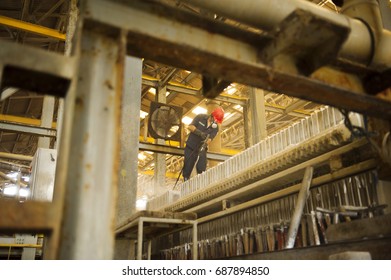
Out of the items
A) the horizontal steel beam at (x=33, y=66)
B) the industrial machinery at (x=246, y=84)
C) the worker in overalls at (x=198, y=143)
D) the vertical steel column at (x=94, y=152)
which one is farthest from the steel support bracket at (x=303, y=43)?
the worker in overalls at (x=198, y=143)

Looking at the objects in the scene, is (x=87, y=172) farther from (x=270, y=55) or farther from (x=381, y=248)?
(x=381, y=248)

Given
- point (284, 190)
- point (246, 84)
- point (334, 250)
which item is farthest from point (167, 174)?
point (246, 84)

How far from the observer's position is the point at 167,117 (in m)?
6.20

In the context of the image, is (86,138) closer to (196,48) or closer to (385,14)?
(196,48)

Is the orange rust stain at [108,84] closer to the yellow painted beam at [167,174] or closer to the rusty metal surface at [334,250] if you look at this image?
the rusty metal surface at [334,250]

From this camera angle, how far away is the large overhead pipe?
6.18 ft

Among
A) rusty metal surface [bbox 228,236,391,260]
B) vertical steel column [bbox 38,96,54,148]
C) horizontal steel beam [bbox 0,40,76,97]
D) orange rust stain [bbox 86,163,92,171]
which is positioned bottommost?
rusty metal surface [bbox 228,236,391,260]

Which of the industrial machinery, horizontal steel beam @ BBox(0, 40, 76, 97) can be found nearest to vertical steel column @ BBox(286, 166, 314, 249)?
the industrial machinery

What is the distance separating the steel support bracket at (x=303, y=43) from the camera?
66.8 inches

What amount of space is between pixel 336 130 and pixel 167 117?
142 inches

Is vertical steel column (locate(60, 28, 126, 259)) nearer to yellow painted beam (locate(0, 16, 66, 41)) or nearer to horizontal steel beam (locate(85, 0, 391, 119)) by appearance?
horizontal steel beam (locate(85, 0, 391, 119))

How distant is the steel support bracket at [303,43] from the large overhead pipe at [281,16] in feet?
0.19

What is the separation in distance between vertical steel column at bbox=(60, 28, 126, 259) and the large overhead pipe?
61cm

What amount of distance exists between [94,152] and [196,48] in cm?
65
